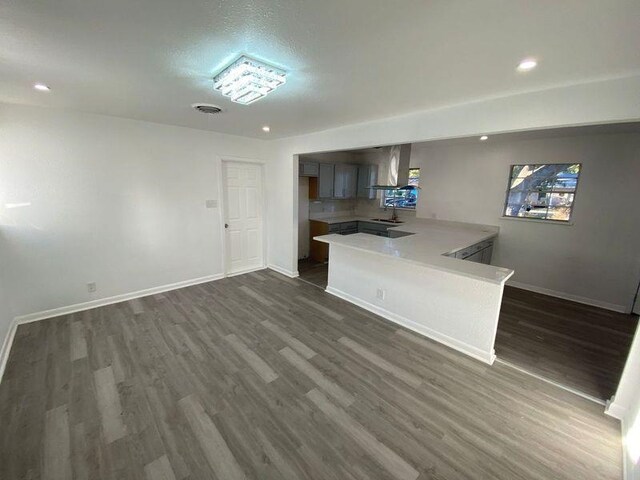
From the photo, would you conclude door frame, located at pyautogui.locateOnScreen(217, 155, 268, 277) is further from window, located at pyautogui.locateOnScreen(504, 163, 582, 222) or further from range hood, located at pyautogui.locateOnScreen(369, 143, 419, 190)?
window, located at pyautogui.locateOnScreen(504, 163, 582, 222)

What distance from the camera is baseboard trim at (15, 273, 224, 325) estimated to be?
304cm

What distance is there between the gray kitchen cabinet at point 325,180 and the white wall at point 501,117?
49.3 inches

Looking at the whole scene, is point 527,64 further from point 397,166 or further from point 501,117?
point 397,166

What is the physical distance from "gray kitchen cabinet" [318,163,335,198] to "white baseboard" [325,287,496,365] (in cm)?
246

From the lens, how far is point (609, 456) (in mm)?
1661

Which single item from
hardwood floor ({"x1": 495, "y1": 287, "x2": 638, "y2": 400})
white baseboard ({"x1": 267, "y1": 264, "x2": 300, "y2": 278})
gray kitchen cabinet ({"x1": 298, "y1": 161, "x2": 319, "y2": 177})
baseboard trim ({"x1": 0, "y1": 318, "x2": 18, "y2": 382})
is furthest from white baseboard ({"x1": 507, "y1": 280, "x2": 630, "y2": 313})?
baseboard trim ({"x1": 0, "y1": 318, "x2": 18, "y2": 382})

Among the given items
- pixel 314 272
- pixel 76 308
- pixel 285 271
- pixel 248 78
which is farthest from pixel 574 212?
pixel 76 308

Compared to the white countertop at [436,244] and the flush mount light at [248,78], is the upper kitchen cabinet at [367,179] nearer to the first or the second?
the white countertop at [436,244]

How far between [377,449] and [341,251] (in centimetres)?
248

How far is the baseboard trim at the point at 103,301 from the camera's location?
3045 millimetres

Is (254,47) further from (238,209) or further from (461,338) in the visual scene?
→ (238,209)

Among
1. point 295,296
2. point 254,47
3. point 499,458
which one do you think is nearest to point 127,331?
point 295,296

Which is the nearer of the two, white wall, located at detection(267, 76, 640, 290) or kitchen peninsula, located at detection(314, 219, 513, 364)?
white wall, located at detection(267, 76, 640, 290)

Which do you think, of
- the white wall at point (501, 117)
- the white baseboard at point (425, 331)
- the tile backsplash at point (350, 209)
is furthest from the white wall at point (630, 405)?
the tile backsplash at point (350, 209)
